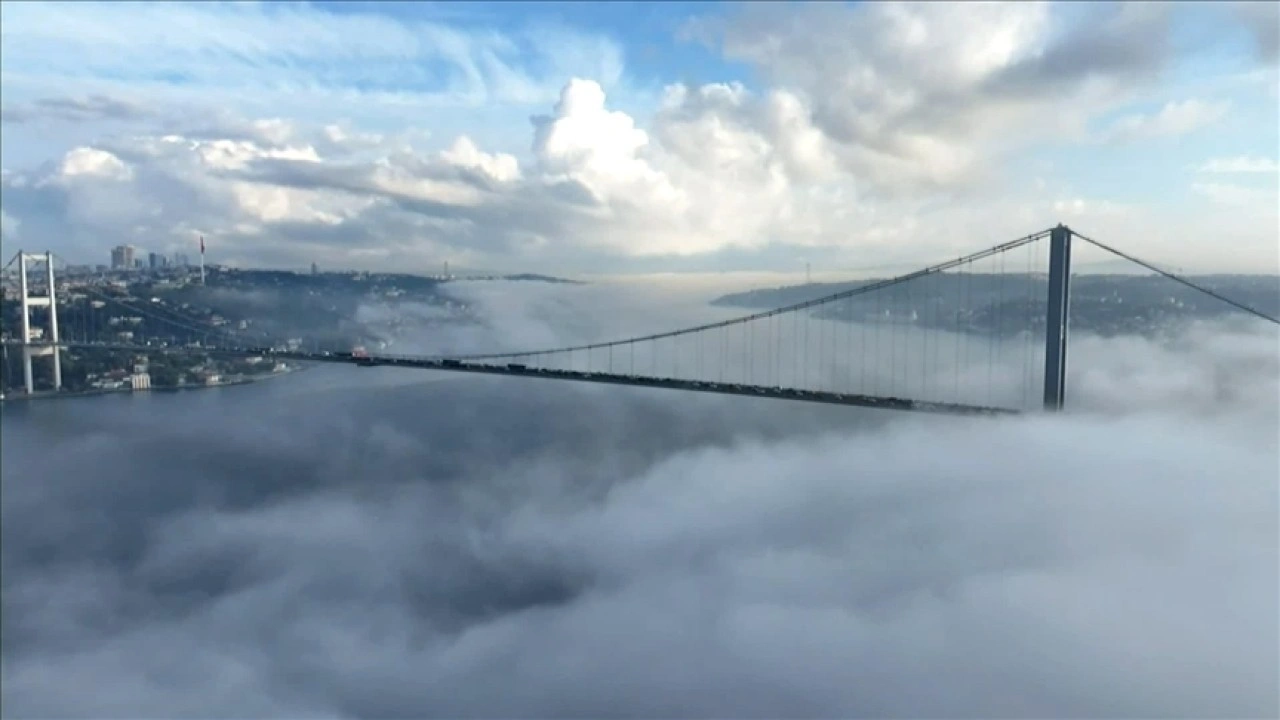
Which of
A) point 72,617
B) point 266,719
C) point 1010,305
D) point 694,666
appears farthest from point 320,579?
point 1010,305

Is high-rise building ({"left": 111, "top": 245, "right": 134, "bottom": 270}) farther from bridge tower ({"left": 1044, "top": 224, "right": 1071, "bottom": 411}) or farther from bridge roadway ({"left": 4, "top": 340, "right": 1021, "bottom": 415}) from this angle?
bridge tower ({"left": 1044, "top": 224, "right": 1071, "bottom": 411})

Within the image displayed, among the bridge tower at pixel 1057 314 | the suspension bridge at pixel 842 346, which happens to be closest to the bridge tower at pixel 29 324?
the suspension bridge at pixel 842 346

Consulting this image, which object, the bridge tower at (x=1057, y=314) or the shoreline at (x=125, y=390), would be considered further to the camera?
the shoreline at (x=125, y=390)

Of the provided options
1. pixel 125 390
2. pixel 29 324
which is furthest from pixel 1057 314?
pixel 29 324

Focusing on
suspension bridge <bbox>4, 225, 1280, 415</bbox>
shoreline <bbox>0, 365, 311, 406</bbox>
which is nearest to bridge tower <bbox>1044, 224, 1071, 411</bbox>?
suspension bridge <bbox>4, 225, 1280, 415</bbox>

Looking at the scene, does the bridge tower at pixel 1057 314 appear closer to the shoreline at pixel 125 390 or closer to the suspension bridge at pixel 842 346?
the suspension bridge at pixel 842 346

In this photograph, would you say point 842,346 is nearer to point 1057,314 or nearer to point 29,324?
point 1057,314
